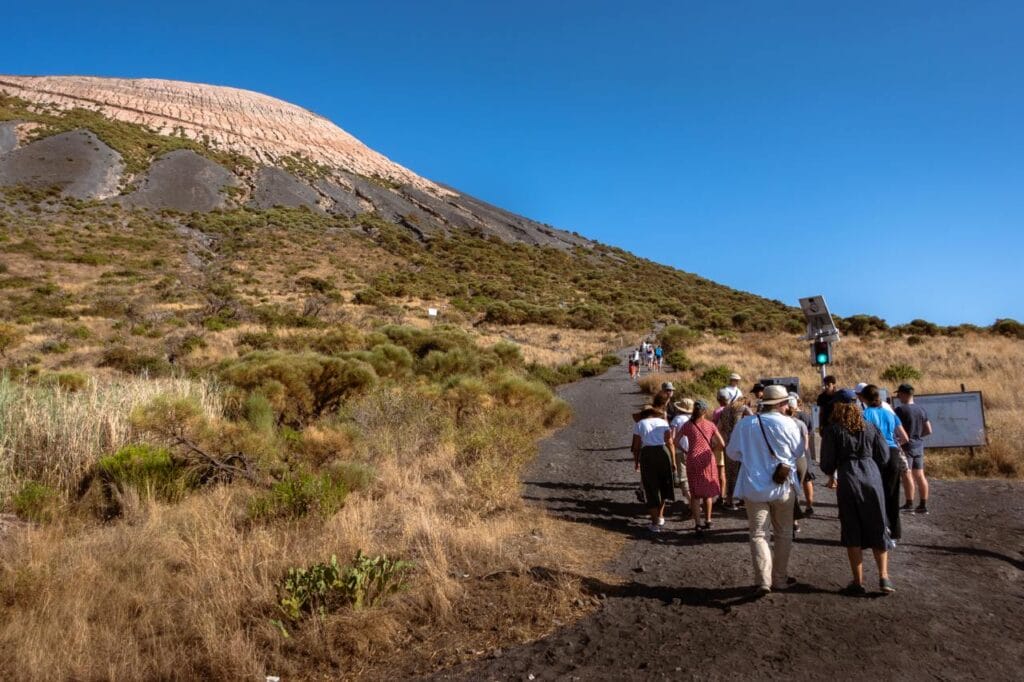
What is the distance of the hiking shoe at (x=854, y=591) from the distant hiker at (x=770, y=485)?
1.43 feet

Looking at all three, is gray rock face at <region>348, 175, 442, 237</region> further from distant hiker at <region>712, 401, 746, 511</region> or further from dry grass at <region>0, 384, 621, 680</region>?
dry grass at <region>0, 384, 621, 680</region>

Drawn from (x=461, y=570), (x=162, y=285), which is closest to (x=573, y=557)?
(x=461, y=570)

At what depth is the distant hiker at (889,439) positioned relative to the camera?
5.16 m

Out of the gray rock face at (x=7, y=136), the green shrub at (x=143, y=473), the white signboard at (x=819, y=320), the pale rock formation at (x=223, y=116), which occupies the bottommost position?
the green shrub at (x=143, y=473)

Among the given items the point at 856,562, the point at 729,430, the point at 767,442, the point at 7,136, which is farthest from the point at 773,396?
the point at 7,136

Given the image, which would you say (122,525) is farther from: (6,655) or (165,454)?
(6,655)

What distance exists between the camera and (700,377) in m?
20.7

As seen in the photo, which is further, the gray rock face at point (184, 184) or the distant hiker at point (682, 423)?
the gray rock face at point (184, 184)

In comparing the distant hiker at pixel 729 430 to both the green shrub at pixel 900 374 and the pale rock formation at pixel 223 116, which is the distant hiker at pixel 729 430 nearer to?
the green shrub at pixel 900 374

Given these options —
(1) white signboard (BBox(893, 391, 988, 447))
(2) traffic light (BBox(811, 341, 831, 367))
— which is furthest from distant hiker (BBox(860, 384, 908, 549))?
(1) white signboard (BBox(893, 391, 988, 447))

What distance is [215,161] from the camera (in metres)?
65.7

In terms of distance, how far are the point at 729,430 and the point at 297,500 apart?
4.99 m

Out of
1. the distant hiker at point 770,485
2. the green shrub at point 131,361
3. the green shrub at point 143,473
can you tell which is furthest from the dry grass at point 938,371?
the green shrub at point 131,361

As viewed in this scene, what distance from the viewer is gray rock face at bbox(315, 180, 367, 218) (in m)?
62.8
